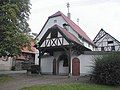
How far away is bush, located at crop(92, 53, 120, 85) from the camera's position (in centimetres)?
1994

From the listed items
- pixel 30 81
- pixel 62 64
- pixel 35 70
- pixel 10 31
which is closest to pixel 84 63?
pixel 62 64

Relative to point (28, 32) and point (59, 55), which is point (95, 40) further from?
point (28, 32)

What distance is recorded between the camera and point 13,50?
2338cm

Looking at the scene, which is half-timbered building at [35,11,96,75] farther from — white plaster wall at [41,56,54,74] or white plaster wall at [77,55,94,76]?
white plaster wall at [77,55,94,76]

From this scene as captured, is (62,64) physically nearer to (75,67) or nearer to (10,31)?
(75,67)

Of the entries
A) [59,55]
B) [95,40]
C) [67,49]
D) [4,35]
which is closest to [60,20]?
[59,55]

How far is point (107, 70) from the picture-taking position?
20.3 meters

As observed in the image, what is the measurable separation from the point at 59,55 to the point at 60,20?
26.3 feet

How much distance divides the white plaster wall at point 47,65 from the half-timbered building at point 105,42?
58.9 ft

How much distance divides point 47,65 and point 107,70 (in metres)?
15.2

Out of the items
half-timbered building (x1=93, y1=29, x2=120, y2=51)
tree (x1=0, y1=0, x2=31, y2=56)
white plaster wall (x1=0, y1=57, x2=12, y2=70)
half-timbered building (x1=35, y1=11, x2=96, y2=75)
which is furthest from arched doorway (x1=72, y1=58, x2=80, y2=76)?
half-timbered building (x1=93, y1=29, x2=120, y2=51)

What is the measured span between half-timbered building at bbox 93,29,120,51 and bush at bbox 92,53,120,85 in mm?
28805

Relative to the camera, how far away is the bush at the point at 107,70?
785 inches

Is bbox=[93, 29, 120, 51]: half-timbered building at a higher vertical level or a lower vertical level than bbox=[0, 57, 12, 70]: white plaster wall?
higher
